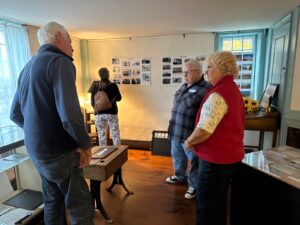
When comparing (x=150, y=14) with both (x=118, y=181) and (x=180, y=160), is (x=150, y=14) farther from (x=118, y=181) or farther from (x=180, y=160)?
(x=118, y=181)

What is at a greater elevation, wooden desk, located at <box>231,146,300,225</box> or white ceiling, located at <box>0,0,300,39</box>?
white ceiling, located at <box>0,0,300,39</box>

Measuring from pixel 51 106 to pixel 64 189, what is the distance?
0.49 meters

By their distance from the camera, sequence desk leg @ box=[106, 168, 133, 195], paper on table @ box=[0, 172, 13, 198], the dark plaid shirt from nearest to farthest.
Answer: paper on table @ box=[0, 172, 13, 198] < the dark plaid shirt < desk leg @ box=[106, 168, 133, 195]

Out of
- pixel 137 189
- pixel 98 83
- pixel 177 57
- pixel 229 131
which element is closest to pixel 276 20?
pixel 177 57

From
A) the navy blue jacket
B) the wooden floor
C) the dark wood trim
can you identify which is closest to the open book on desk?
the wooden floor

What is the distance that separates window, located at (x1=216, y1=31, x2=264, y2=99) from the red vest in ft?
7.50

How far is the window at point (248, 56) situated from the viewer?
10.6ft

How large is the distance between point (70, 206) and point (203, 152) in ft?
2.81

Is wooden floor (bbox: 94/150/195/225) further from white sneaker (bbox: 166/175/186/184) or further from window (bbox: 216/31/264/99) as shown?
window (bbox: 216/31/264/99)

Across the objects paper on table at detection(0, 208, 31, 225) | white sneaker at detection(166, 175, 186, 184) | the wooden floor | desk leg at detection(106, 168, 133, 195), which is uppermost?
paper on table at detection(0, 208, 31, 225)

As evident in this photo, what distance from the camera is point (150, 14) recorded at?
2.33 m

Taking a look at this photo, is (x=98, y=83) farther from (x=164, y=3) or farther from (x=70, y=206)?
(x=70, y=206)

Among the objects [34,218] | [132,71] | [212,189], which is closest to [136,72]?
[132,71]

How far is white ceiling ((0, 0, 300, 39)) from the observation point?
1988 millimetres
